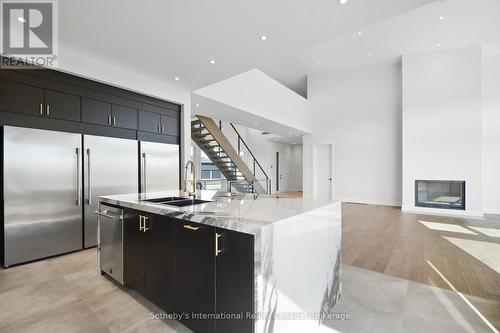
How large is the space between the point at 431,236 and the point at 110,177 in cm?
566

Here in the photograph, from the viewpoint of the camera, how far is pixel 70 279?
255 cm

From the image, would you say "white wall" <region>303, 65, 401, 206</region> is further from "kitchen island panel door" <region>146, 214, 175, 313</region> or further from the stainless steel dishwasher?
"kitchen island panel door" <region>146, 214, 175, 313</region>

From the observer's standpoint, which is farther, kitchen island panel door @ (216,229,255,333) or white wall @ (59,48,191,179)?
white wall @ (59,48,191,179)

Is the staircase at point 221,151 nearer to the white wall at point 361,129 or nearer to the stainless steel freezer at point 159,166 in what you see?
the white wall at point 361,129

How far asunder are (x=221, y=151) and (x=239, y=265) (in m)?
7.31

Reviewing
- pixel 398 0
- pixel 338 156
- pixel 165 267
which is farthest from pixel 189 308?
pixel 338 156

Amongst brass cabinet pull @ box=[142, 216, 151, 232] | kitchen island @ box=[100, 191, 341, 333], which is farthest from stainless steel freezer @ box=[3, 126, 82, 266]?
brass cabinet pull @ box=[142, 216, 151, 232]

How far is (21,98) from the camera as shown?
114 inches

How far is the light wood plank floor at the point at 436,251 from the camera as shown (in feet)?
8.16

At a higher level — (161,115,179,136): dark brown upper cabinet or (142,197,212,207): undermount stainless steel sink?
(161,115,179,136): dark brown upper cabinet

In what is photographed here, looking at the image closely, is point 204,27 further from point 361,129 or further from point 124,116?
point 361,129

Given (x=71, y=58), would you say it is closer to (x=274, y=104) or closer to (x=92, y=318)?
(x=92, y=318)

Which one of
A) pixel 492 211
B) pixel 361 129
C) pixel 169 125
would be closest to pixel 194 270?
pixel 169 125

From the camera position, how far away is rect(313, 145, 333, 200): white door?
355 inches
